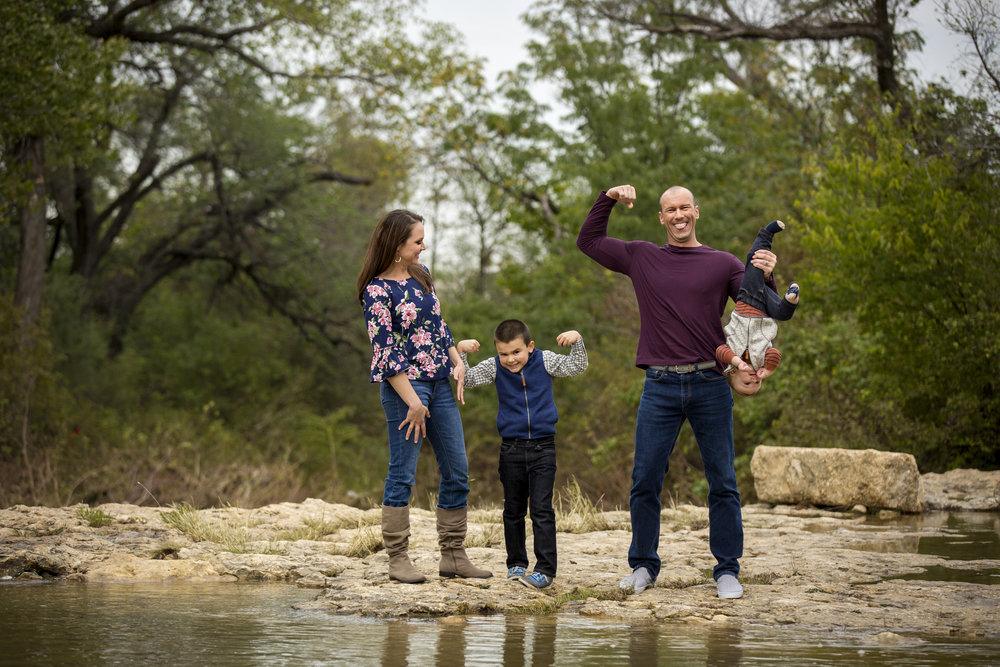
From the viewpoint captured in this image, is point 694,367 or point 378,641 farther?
point 694,367

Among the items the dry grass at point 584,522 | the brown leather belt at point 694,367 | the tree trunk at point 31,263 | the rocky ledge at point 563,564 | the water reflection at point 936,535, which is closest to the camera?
the rocky ledge at point 563,564

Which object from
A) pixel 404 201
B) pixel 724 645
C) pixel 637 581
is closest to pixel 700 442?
pixel 637 581

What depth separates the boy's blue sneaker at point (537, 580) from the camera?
566 cm

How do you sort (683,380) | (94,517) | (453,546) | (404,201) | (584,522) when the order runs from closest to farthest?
(683,380) → (453,546) → (94,517) → (584,522) → (404,201)

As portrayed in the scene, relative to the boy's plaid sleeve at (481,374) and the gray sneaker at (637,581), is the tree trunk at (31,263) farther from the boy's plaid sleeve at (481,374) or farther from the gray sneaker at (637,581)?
the gray sneaker at (637,581)

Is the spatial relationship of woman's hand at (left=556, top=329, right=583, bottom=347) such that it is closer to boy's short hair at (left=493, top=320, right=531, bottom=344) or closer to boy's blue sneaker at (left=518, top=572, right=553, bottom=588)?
boy's short hair at (left=493, top=320, right=531, bottom=344)

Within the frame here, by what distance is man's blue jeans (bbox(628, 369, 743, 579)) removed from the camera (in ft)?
18.2

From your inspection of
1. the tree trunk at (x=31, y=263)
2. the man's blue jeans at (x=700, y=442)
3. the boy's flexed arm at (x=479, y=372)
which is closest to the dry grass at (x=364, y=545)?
the boy's flexed arm at (x=479, y=372)

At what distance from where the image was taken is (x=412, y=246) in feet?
18.9

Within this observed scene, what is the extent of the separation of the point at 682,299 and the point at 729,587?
1.55 meters

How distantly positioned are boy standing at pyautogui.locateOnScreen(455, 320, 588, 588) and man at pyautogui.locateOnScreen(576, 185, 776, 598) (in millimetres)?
470

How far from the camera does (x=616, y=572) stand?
20.3 ft

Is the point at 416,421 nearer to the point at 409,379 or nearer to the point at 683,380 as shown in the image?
the point at 409,379

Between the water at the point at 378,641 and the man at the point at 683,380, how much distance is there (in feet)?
2.61
